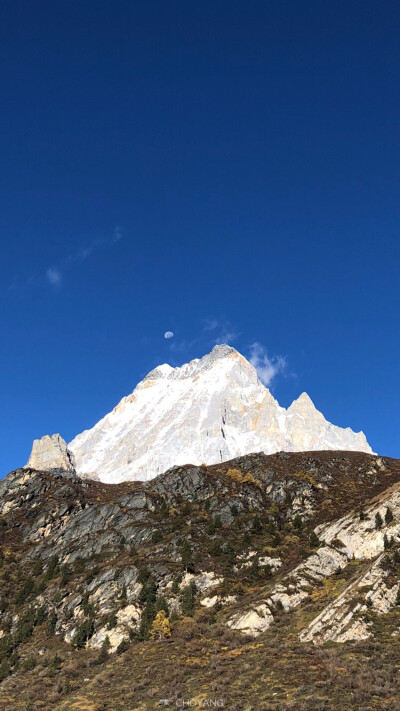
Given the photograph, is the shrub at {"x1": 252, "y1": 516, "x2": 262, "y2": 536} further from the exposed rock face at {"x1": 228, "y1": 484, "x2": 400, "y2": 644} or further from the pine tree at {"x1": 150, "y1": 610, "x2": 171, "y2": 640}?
the pine tree at {"x1": 150, "y1": 610, "x2": 171, "y2": 640}

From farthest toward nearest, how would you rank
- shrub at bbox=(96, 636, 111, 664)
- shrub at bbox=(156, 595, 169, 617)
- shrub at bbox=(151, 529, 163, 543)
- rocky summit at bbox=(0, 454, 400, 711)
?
shrub at bbox=(151, 529, 163, 543) → shrub at bbox=(156, 595, 169, 617) → shrub at bbox=(96, 636, 111, 664) → rocky summit at bbox=(0, 454, 400, 711)

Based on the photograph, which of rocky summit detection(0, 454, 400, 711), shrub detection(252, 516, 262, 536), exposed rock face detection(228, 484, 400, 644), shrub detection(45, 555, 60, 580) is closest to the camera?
rocky summit detection(0, 454, 400, 711)

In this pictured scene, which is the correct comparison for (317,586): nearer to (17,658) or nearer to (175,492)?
(17,658)

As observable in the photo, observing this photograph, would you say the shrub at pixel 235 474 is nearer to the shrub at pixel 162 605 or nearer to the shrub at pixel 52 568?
the shrub at pixel 52 568

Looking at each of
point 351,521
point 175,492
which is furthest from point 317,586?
point 175,492

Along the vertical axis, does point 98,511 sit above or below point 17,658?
above

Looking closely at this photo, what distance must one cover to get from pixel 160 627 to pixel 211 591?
8300 mm

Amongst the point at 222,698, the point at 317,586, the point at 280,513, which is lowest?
the point at 222,698

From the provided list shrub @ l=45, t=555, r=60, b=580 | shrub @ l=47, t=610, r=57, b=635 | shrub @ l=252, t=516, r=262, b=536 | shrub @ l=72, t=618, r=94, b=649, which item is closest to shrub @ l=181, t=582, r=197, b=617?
shrub @ l=72, t=618, r=94, b=649

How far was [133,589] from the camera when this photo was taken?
5728 centimetres

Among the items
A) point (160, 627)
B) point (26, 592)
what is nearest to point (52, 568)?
point (26, 592)

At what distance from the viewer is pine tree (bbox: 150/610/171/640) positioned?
157 ft

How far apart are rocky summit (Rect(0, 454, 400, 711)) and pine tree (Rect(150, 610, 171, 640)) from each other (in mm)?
160

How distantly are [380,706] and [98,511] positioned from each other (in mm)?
67561
